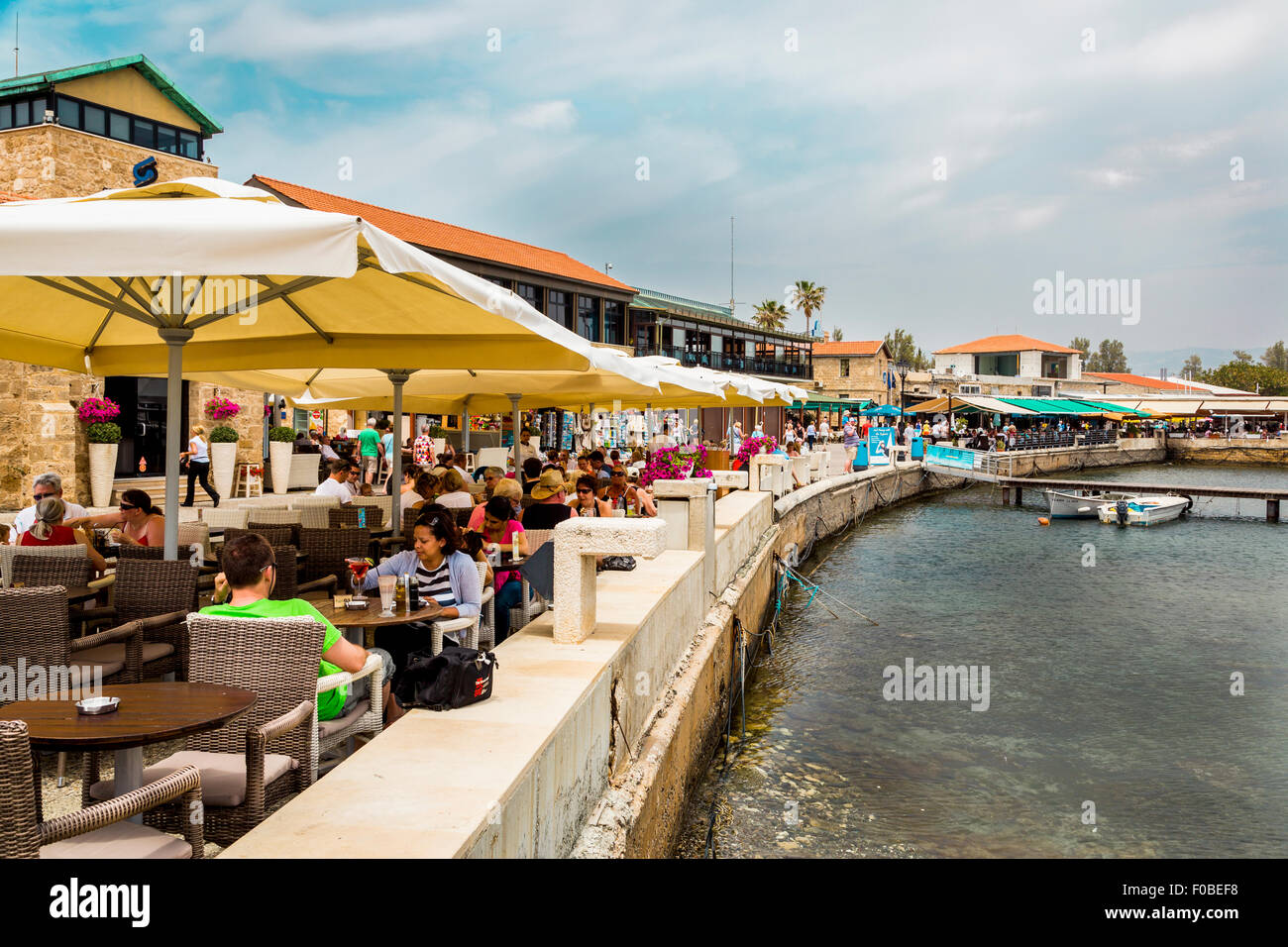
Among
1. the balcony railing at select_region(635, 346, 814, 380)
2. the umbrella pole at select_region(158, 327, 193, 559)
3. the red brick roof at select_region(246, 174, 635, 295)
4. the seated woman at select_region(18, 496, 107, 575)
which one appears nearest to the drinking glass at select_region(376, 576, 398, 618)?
the umbrella pole at select_region(158, 327, 193, 559)

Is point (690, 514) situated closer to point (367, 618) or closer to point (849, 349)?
point (367, 618)

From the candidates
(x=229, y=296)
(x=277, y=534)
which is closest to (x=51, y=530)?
(x=277, y=534)

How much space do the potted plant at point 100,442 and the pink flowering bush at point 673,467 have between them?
9.08 meters

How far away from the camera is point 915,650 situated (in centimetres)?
1467

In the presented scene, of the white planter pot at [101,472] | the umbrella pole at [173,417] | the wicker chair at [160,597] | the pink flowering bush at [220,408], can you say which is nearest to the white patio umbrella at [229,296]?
the umbrella pole at [173,417]

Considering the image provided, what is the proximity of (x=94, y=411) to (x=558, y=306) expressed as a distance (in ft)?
66.8
